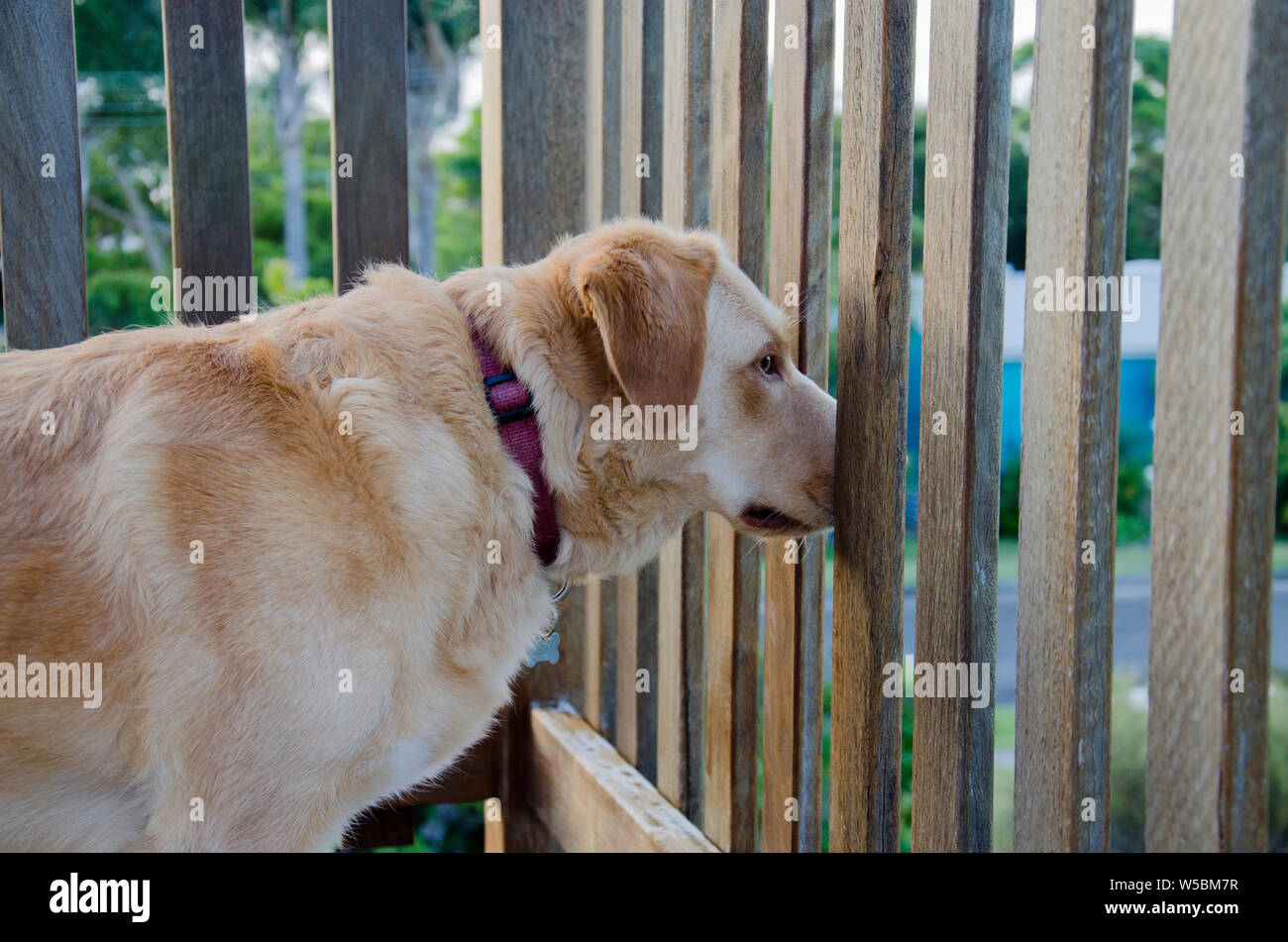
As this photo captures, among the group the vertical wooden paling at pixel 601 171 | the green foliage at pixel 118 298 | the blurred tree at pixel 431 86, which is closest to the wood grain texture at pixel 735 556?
the vertical wooden paling at pixel 601 171

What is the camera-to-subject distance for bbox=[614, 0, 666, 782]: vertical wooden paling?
2.78 m

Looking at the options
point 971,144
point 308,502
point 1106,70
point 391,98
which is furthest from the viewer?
point 391,98

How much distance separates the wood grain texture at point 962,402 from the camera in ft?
5.20

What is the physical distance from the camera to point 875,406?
190 centimetres

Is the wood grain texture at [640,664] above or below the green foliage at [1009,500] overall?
above

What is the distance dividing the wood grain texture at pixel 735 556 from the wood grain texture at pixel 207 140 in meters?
1.30

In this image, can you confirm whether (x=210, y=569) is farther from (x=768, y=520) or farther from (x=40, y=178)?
(x=40, y=178)

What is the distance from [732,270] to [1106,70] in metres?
1.09

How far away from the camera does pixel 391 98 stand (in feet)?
9.43

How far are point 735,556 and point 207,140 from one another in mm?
1794

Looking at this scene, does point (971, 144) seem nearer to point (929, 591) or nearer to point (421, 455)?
point (929, 591)
